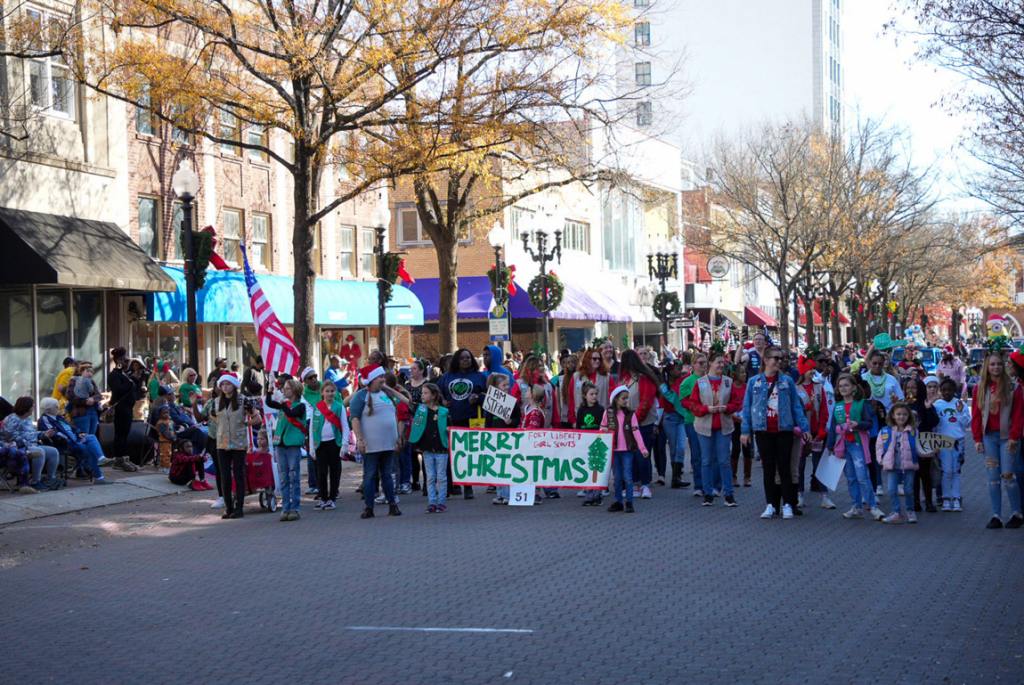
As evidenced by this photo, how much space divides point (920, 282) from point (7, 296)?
58395 millimetres

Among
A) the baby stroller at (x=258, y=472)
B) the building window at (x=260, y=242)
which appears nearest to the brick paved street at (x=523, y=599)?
the baby stroller at (x=258, y=472)

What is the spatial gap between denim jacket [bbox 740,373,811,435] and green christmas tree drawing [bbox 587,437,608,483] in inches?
81.8

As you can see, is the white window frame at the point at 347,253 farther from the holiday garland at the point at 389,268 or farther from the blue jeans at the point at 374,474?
the blue jeans at the point at 374,474

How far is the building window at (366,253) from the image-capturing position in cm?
3716

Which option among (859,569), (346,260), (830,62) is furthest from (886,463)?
(830,62)

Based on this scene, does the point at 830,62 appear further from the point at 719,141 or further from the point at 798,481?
the point at 798,481

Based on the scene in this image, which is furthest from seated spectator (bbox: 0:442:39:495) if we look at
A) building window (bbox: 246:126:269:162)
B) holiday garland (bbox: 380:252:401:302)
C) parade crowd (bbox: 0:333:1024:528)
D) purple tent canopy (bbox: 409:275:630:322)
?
purple tent canopy (bbox: 409:275:630:322)

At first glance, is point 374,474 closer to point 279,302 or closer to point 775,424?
point 775,424

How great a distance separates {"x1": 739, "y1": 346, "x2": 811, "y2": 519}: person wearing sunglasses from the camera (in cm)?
1475

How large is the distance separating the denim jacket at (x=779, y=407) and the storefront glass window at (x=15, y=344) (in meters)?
14.5

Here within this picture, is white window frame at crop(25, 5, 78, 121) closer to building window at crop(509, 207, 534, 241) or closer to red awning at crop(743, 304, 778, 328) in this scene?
building window at crop(509, 207, 534, 241)

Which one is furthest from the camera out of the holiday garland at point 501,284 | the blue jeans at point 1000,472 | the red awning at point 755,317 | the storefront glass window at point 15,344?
the red awning at point 755,317

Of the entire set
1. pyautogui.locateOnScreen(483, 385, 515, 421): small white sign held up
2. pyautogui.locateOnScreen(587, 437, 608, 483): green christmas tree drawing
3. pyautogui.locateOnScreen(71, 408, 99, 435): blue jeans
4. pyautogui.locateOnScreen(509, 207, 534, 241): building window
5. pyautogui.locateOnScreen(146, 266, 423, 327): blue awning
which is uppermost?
pyautogui.locateOnScreen(509, 207, 534, 241): building window

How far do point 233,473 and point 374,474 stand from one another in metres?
1.92
